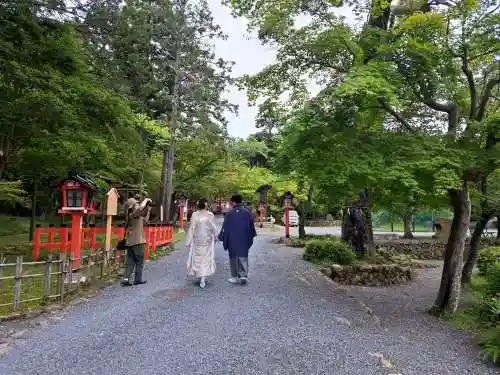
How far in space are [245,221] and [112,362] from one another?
15.7ft

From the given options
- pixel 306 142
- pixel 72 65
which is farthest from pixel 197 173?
pixel 306 142

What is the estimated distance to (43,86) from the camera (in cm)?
817

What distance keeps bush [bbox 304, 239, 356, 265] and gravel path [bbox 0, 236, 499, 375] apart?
5.66m

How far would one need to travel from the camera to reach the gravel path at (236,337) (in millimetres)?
4336

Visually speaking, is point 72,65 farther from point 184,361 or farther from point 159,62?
point 159,62

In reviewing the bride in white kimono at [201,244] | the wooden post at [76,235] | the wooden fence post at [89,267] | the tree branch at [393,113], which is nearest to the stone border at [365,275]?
the bride in white kimono at [201,244]

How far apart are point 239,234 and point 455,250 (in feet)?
12.5

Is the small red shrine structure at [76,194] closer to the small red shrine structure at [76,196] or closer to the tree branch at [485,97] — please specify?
the small red shrine structure at [76,196]

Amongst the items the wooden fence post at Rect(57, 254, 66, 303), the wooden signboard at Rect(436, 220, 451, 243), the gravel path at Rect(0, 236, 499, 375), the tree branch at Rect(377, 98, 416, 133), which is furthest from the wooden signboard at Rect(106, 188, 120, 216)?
the wooden signboard at Rect(436, 220, 451, 243)

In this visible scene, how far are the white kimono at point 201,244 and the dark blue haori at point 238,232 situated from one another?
0.87 ft

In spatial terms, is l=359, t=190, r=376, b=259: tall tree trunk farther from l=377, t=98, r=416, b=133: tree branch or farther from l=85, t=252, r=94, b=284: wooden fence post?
l=85, t=252, r=94, b=284: wooden fence post

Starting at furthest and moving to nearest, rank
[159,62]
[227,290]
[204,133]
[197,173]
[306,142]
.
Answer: [197,173] → [204,133] → [159,62] → [227,290] → [306,142]

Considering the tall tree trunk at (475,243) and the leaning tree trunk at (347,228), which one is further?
the leaning tree trunk at (347,228)

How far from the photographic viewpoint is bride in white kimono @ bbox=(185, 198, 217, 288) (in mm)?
8516
